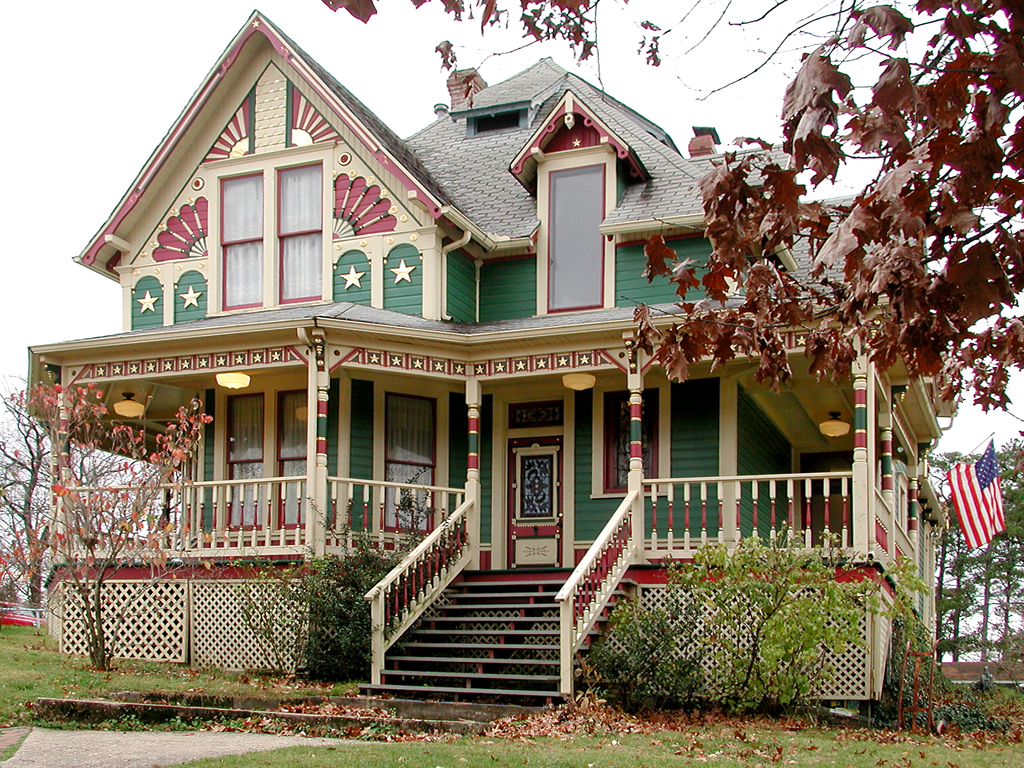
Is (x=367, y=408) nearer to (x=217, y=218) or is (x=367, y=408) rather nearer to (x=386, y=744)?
(x=217, y=218)

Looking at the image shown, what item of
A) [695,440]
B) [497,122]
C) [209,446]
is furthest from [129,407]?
[497,122]

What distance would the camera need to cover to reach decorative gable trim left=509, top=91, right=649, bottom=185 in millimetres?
16984

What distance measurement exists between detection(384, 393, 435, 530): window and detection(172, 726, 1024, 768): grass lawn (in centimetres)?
634

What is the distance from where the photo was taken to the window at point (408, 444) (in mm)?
16219

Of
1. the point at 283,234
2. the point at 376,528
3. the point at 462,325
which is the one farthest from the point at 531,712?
the point at 283,234

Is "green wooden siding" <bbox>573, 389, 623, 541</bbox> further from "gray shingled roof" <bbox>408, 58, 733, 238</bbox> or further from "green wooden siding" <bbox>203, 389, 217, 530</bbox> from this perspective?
"green wooden siding" <bbox>203, 389, 217, 530</bbox>

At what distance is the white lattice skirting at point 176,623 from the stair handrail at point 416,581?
147cm

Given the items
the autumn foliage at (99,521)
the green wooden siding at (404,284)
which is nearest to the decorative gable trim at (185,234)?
the autumn foliage at (99,521)

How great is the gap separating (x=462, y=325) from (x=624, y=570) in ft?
15.0

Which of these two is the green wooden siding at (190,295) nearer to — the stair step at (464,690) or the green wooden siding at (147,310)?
the green wooden siding at (147,310)

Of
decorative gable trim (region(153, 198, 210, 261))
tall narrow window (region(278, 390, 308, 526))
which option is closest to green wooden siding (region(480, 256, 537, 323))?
tall narrow window (region(278, 390, 308, 526))

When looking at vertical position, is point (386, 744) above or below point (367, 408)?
below

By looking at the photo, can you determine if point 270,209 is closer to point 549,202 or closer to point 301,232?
point 301,232

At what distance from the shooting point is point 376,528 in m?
15.1
